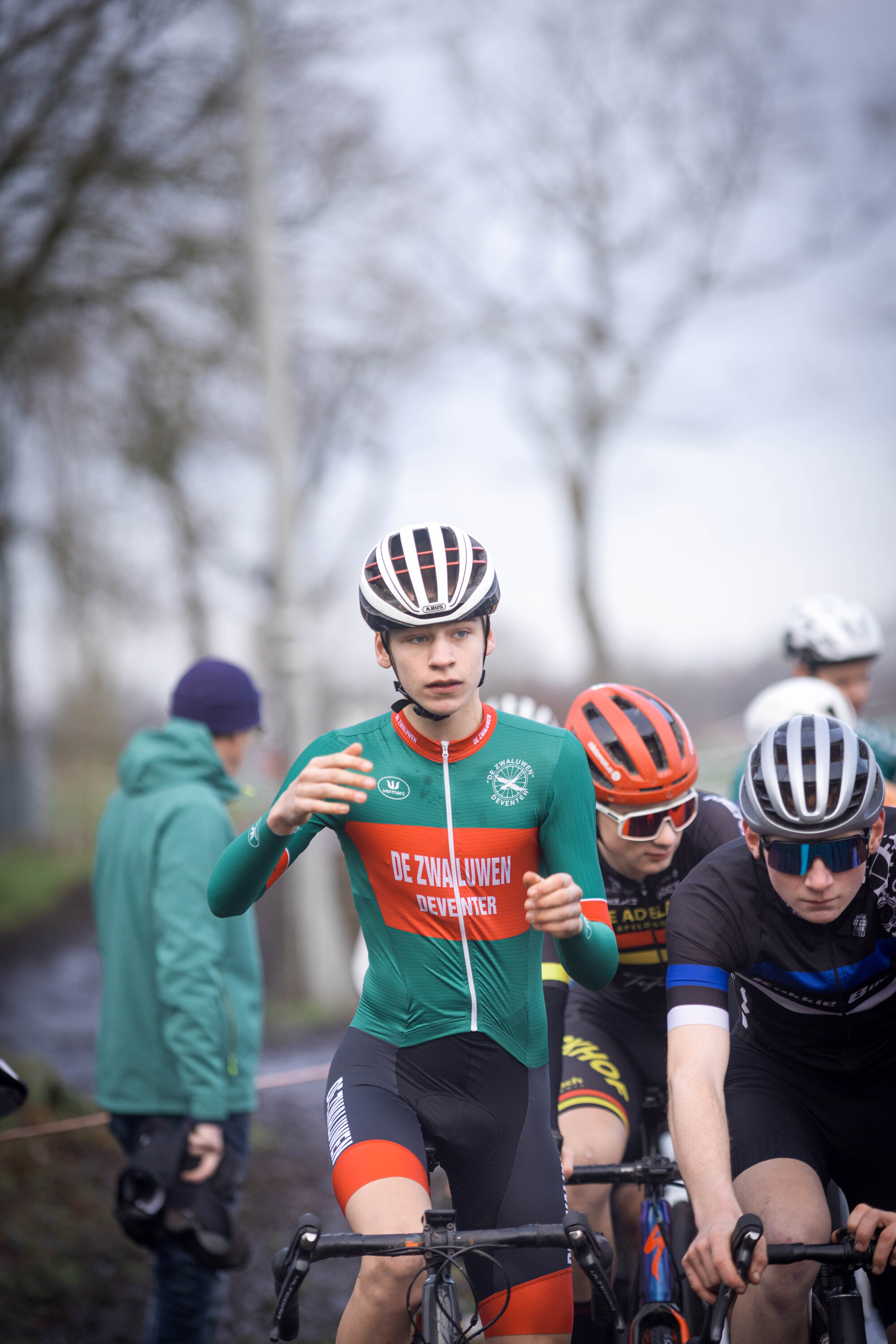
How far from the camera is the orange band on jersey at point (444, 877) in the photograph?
2879 mm

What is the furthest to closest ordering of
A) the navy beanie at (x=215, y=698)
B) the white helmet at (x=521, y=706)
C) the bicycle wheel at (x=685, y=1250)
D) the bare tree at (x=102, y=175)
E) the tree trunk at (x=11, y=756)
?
the tree trunk at (x=11, y=756) < the bare tree at (x=102, y=175) < the white helmet at (x=521, y=706) < the navy beanie at (x=215, y=698) < the bicycle wheel at (x=685, y=1250)

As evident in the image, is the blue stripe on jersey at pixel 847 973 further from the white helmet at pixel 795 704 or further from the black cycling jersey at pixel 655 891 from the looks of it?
the white helmet at pixel 795 704

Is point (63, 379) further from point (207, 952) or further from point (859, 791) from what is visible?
point (859, 791)

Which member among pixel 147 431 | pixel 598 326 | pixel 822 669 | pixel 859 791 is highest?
pixel 598 326

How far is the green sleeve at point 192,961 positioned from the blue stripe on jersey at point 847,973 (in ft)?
5.91

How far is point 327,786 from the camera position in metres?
2.52

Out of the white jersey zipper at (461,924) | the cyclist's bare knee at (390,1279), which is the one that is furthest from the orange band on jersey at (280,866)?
the cyclist's bare knee at (390,1279)

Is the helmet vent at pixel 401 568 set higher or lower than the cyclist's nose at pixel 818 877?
higher

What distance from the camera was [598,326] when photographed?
17.7m

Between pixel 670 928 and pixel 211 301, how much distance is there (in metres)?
11.7

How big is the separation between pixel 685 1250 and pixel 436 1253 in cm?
148

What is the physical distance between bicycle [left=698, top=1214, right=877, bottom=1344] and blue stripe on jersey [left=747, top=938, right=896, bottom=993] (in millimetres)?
586

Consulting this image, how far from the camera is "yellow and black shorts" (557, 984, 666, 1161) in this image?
3.78 metres

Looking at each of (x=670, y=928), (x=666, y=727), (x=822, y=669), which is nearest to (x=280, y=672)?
(x=822, y=669)
